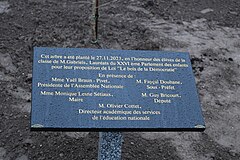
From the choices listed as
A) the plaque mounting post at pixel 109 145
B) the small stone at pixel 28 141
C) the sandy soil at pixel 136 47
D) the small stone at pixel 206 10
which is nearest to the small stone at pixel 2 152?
the sandy soil at pixel 136 47

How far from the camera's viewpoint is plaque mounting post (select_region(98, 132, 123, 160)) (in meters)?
3.40

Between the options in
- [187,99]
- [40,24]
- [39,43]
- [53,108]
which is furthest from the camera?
[40,24]

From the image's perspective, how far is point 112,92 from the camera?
3205mm

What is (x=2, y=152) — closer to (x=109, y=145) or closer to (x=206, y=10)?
(x=109, y=145)

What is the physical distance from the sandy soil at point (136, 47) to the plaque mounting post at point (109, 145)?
2.34 feet

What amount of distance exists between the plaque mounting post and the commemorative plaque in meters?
0.36

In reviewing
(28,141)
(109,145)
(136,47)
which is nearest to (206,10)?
(136,47)

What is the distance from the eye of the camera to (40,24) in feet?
20.1

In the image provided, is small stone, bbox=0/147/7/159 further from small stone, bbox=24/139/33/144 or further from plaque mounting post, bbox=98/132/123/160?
plaque mounting post, bbox=98/132/123/160

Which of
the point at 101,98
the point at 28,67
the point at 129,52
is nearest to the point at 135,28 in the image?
the point at 28,67

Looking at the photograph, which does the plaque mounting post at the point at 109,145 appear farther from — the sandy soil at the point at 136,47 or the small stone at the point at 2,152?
the small stone at the point at 2,152

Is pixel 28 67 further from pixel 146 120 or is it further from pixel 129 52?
pixel 146 120

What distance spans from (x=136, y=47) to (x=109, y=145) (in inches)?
102

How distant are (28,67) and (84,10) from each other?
66.8 inches
